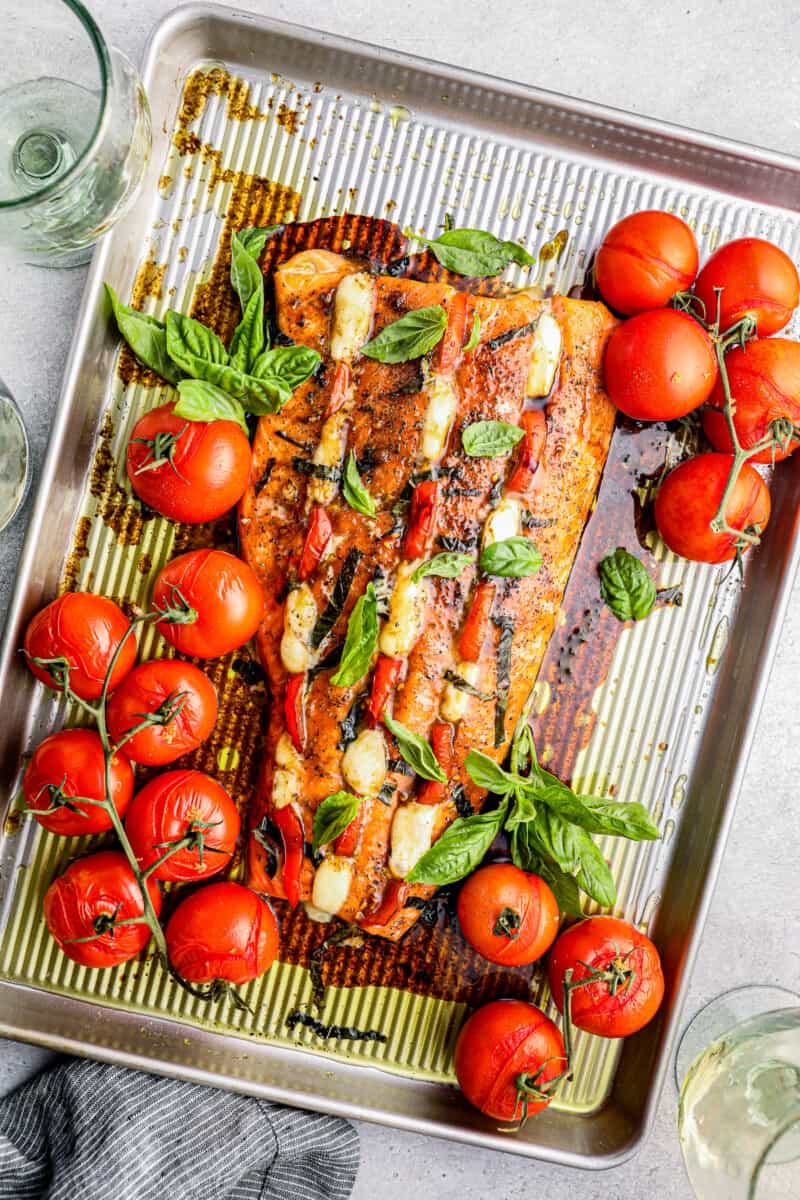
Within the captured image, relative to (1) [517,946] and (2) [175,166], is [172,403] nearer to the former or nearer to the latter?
(2) [175,166]

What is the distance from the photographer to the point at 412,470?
7.20 feet

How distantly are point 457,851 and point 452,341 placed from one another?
3.55ft

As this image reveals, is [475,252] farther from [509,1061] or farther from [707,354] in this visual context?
[509,1061]

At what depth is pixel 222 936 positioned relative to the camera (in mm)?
2213

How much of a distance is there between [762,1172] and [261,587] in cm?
154

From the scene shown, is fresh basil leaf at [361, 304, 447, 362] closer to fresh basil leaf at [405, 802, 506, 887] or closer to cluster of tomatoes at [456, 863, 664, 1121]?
fresh basil leaf at [405, 802, 506, 887]

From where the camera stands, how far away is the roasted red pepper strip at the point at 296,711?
223cm

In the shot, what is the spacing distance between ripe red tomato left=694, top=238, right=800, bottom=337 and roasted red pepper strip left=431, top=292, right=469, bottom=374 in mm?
556

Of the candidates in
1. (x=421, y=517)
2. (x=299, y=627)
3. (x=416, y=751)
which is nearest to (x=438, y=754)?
(x=416, y=751)

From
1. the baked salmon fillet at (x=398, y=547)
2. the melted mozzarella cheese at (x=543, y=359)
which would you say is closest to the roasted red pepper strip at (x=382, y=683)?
the baked salmon fillet at (x=398, y=547)

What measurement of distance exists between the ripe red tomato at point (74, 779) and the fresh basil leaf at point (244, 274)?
1.01m

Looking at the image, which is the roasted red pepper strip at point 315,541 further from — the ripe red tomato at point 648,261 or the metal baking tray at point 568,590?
the ripe red tomato at point 648,261

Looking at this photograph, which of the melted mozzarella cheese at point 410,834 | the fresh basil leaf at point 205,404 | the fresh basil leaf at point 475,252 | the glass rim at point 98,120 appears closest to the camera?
the glass rim at point 98,120

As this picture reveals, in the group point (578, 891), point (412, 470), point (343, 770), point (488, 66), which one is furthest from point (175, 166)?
point (578, 891)
